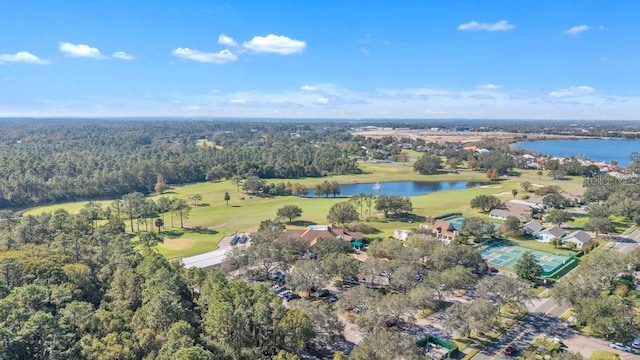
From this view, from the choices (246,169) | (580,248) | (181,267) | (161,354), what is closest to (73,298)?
(181,267)

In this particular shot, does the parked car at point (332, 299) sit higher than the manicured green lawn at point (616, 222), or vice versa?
the manicured green lawn at point (616, 222)

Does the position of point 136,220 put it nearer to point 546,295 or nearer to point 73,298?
point 73,298

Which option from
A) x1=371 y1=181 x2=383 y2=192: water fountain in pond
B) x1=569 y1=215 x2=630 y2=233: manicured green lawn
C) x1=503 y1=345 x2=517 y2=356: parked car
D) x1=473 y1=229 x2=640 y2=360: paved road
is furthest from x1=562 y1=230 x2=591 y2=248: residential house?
x1=371 y1=181 x2=383 y2=192: water fountain in pond

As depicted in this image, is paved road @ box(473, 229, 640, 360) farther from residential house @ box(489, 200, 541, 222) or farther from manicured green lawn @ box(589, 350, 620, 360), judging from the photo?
residential house @ box(489, 200, 541, 222)

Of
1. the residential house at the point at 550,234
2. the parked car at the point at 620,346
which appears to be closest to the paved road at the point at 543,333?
the parked car at the point at 620,346

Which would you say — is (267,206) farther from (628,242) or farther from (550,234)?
(628,242)

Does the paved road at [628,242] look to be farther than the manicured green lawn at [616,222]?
No

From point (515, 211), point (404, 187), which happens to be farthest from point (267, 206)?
point (515, 211)

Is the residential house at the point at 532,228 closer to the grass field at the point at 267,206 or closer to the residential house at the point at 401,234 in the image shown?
the grass field at the point at 267,206

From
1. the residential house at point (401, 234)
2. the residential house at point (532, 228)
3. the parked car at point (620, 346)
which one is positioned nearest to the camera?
the parked car at point (620, 346)
